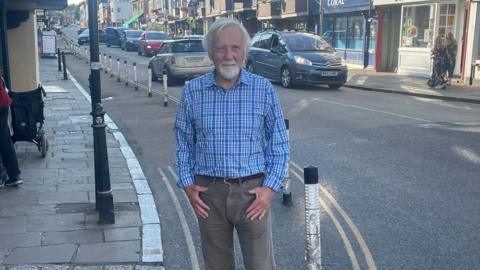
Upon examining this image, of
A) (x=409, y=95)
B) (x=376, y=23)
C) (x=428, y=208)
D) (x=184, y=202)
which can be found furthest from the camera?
(x=376, y=23)

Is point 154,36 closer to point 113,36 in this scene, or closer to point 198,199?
point 113,36

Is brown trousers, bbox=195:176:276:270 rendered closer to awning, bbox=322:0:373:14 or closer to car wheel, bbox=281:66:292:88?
car wheel, bbox=281:66:292:88

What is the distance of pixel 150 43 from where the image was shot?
37.4m

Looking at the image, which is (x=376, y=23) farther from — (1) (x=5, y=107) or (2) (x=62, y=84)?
(1) (x=5, y=107)

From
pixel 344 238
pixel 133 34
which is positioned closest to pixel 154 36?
pixel 133 34

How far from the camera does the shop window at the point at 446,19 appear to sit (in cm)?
2097

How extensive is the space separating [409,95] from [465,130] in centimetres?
721

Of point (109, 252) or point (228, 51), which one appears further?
point (109, 252)

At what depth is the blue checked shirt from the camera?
3.10 m

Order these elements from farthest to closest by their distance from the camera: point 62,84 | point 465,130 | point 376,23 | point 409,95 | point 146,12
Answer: point 146,12
point 376,23
point 62,84
point 409,95
point 465,130

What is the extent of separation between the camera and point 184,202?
21.0 ft

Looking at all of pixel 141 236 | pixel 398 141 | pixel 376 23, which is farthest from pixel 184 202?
pixel 376 23

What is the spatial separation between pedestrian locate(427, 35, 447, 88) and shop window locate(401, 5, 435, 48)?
4200 mm

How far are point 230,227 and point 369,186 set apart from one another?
3877 mm
